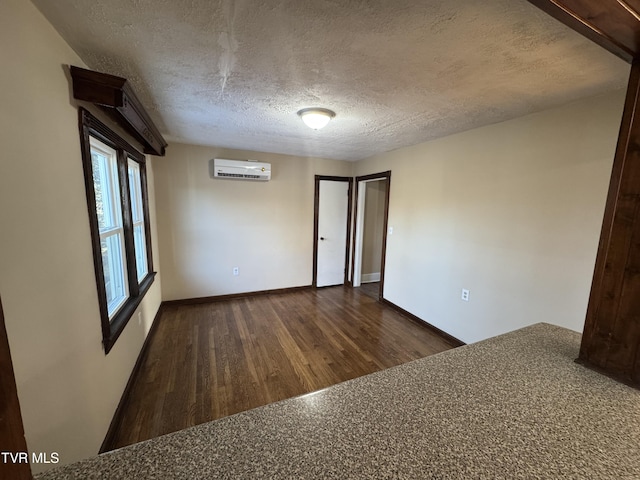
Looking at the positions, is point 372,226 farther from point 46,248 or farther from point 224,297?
point 46,248

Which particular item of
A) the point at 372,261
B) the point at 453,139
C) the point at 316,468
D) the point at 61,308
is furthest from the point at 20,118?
the point at 372,261

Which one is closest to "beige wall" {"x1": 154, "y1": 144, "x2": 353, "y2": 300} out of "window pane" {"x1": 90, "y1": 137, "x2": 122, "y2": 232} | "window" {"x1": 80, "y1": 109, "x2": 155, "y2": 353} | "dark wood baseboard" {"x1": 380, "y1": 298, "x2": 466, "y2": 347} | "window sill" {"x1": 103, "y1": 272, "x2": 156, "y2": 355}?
"window" {"x1": 80, "y1": 109, "x2": 155, "y2": 353}

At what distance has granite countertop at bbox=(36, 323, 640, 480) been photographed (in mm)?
579

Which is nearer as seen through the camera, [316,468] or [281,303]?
[316,468]

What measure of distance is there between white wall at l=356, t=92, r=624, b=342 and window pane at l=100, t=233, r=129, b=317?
3.12 metres

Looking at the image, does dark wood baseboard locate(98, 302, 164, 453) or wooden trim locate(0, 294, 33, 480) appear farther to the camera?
dark wood baseboard locate(98, 302, 164, 453)

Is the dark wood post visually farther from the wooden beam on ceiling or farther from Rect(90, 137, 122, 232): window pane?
Rect(90, 137, 122, 232): window pane

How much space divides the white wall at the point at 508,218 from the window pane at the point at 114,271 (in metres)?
3.12

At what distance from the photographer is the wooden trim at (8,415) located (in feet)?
1.39

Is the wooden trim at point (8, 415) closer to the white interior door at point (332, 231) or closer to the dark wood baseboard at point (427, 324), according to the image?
the dark wood baseboard at point (427, 324)

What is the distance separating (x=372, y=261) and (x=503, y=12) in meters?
4.33

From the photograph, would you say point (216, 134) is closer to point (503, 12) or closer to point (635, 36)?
point (503, 12)

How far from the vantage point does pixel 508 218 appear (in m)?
2.26

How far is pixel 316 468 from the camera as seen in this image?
58 centimetres
